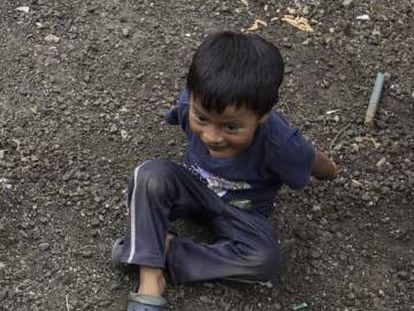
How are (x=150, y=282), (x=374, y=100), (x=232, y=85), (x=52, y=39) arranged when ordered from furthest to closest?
(x=52, y=39)
(x=374, y=100)
(x=150, y=282)
(x=232, y=85)

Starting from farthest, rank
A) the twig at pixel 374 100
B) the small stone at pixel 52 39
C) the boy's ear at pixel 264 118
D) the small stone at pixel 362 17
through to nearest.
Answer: the small stone at pixel 362 17, the small stone at pixel 52 39, the twig at pixel 374 100, the boy's ear at pixel 264 118

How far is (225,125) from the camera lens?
222 cm

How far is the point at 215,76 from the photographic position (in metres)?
2.16

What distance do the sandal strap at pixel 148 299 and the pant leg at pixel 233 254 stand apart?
0.35ft

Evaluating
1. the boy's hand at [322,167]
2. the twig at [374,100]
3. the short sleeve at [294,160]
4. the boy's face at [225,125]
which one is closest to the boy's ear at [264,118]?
the boy's face at [225,125]

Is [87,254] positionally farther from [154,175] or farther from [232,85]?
[232,85]

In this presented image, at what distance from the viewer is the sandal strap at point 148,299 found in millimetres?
2367

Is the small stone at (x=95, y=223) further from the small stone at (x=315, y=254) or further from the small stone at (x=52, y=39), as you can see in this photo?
the small stone at (x=52, y=39)

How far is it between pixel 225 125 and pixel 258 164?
242 mm

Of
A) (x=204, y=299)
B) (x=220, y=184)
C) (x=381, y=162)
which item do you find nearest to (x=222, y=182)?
(x=220, y=184)

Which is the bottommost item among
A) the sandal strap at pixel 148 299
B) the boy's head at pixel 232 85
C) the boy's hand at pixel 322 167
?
the sandal strap at pixel 148 299

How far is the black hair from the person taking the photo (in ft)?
7.06

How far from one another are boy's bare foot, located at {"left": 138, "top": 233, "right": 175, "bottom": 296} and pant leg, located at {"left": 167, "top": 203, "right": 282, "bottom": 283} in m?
0.06

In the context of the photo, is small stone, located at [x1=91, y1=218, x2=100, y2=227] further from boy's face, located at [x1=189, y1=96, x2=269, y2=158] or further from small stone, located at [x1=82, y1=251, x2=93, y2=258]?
boy's face, located at [x1=189, y1=96, x2=269, y2=158]
